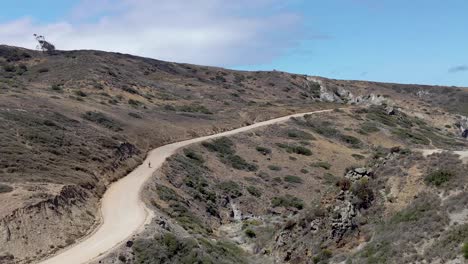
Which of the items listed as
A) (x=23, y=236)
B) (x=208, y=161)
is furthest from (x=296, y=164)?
(x=23, y=236)

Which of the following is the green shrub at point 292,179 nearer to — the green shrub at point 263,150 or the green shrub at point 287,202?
the green shrub at point 287,202

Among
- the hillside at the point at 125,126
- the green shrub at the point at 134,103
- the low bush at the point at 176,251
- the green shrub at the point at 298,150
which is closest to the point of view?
the low bush at the point at 176,251

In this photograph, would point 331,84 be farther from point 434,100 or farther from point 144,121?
point 144,121

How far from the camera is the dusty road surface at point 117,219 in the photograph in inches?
1054

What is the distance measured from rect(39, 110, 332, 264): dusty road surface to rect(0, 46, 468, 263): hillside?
0.91 meters

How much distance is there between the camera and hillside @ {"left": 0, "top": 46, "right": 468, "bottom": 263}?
32344 millimetres

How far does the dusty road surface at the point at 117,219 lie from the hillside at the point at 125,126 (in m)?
0.91

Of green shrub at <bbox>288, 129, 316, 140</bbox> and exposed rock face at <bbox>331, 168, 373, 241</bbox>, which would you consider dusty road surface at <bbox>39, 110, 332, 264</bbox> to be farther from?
green shrub at <bbox>288, 129, 316, 140</bbox>

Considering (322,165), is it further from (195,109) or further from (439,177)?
(439,177)

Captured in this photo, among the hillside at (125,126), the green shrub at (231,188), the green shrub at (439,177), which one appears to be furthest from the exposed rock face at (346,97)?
the green shrub at (439,177)

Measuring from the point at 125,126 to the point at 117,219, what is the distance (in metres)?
30.3

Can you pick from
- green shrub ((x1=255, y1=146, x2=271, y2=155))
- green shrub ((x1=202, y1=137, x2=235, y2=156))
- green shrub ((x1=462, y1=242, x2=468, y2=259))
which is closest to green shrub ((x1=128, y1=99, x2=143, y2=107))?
green shrub ((x1=202, y1=137, x2=235, y2=156))

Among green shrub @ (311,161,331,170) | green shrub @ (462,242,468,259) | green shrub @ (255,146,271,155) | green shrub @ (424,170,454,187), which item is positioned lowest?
green shrub @ (311,161,331,170)

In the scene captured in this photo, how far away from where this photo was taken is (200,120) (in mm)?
78188
